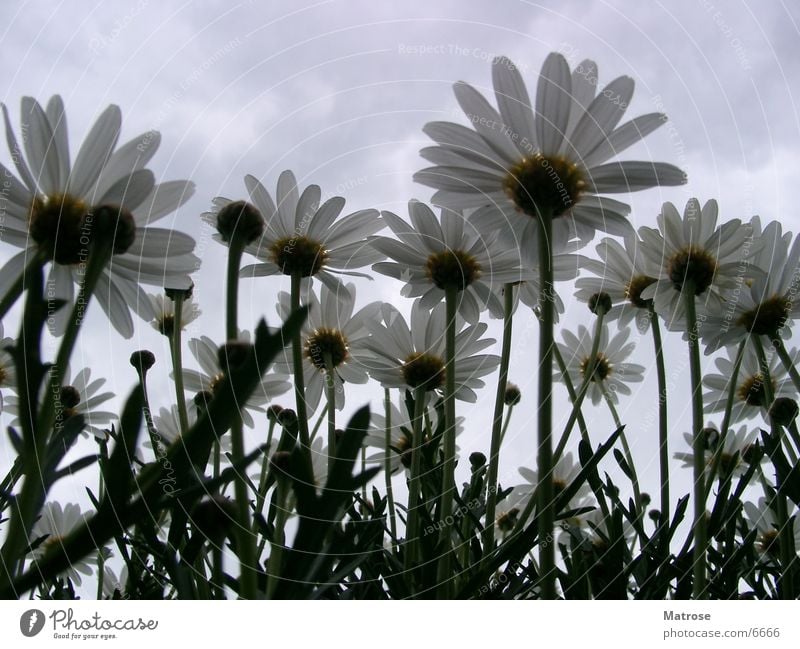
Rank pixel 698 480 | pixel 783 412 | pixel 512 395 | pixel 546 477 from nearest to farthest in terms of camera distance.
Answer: pixel 546 477 < pixel 698 480 < pixel 783 412 < pixel 512 395

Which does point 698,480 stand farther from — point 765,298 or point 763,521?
point 763,521

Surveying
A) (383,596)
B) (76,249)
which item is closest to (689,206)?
(383,596)

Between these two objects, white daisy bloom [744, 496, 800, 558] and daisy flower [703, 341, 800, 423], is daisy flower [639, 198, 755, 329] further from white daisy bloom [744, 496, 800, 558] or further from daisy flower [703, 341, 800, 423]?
white daisy bloom [744, 496, 800, 558]

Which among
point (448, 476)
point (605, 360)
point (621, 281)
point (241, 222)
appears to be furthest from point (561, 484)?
point (241, 222)

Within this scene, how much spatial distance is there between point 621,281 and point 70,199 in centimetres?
98

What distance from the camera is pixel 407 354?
4.09 feet

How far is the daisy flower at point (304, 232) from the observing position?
1114mm

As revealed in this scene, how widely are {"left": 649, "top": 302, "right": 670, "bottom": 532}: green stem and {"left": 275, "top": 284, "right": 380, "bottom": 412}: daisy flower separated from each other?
1.61ft

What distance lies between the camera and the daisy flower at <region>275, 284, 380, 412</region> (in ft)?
4.23

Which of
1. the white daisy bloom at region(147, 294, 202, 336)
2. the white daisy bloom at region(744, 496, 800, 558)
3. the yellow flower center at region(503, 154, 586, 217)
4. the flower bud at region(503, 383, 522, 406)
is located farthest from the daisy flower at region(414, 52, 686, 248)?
the white daisy bloom at region(744, 496, 800, 558)

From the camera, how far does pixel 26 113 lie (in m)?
0.61

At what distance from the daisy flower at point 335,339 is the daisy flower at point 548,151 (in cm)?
47

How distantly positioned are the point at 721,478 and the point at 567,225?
0.60 m
